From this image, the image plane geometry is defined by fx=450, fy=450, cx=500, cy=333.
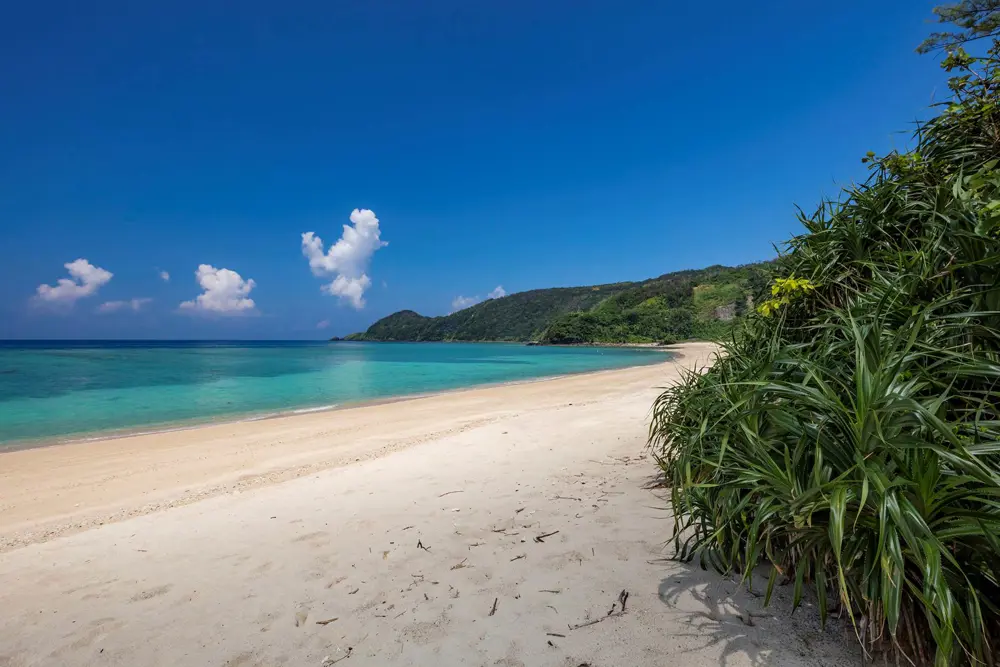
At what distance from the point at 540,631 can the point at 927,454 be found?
1.91m

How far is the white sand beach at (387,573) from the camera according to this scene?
2.29 m

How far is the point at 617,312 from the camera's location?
4035 inches

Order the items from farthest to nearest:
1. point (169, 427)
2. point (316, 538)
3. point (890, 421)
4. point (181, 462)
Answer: point (169, 427) < point (181, 462) < point (316, 538) < point (890, 421)

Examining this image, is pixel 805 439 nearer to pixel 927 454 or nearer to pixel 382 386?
pixel 927 454

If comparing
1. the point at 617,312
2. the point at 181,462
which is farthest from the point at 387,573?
the point at 617,312

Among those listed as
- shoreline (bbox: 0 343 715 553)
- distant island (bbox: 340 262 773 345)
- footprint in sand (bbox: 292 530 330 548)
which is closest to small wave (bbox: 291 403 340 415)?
shoreline (bbox: 0 343 715 553)

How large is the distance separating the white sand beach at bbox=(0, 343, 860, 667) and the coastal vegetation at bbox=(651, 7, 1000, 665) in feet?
1.42

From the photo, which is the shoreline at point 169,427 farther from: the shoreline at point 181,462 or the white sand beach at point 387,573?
the white sand beach at point 387,573

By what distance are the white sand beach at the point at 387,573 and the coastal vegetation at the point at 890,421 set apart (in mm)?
432

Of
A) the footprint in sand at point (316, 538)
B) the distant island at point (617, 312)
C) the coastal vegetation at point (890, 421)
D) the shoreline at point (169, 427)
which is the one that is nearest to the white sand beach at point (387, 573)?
the footprint in sand at point (316, 538)

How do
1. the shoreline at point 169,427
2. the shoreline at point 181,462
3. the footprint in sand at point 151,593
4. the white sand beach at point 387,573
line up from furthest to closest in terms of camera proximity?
the shoreline at point 169,427 → the shoreline at point 181,462 → the footprint in sand at point 151,593 → the white sand beach at point 387,573

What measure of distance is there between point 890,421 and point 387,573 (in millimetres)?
3046

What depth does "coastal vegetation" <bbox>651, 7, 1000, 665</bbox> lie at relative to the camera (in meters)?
1.55

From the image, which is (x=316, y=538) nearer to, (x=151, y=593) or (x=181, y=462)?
(x=151, y=593)
